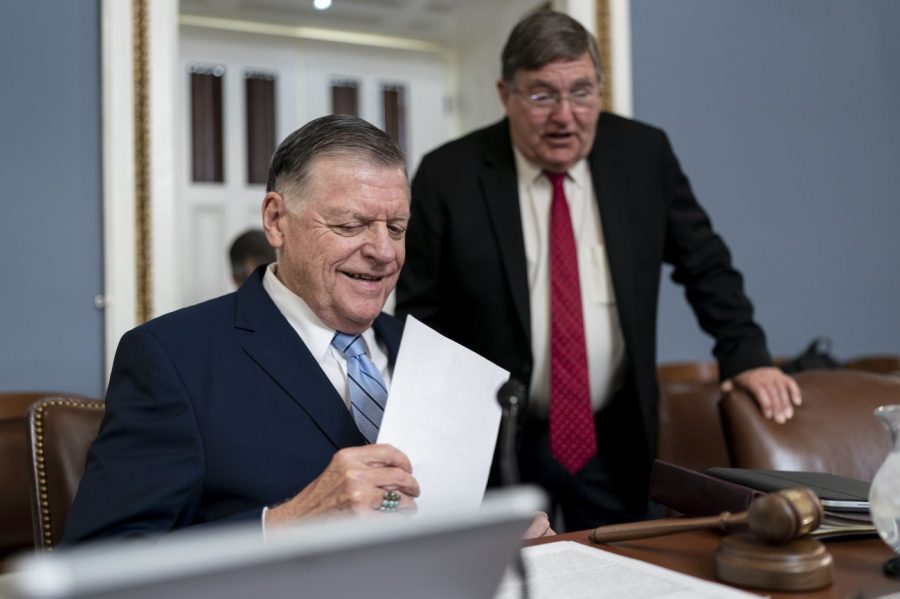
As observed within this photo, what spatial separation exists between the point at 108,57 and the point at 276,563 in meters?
3.07

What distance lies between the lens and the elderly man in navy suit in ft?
3.85

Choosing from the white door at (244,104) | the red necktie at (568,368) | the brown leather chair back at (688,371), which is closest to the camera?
the red necktie at (568,368)

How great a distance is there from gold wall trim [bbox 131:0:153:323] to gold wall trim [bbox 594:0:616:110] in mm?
1846

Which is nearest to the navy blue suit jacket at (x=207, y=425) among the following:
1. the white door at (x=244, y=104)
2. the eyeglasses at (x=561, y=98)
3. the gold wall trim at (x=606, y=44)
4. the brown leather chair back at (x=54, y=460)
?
the brown leather chair back at (x=54, y=460)

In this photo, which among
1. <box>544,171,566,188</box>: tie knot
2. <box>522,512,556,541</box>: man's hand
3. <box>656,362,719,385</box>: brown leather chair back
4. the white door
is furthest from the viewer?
the white door

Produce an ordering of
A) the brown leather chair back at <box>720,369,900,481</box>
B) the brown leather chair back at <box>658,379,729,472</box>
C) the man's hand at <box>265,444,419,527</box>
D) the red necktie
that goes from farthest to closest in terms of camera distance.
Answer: the brown leather chair back at <box>658,379,729,472</box> → the red necktie → the brown leather chair back at <box>720,369,900,481</box> → the man's hand at <box>265,444,419,527</box>

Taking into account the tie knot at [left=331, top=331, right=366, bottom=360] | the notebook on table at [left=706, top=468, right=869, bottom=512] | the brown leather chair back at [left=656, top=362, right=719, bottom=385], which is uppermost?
the tie knot at [left=331, top=331, right=366, bottom=360]

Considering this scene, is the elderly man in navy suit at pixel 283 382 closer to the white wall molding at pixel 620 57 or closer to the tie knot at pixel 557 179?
the tie knot at pixel 557 179

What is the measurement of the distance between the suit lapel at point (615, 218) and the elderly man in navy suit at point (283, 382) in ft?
2.71

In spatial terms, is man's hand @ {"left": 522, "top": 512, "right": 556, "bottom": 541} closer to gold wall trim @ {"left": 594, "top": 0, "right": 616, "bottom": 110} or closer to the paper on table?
the paper on table

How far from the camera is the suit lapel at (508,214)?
223 cm

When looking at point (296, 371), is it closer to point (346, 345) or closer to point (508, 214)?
point (346, 345)

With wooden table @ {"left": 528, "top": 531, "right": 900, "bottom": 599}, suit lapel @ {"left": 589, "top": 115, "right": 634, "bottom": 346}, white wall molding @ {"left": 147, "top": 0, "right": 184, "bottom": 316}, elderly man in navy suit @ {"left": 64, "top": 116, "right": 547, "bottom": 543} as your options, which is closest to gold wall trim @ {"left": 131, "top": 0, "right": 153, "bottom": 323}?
white wall molding @ {"left": 147, "top": 0, "right": 184, "bottom": 316}

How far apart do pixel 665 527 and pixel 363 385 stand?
21.4 inches
